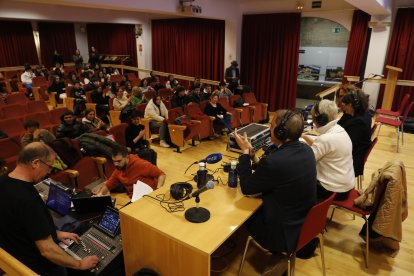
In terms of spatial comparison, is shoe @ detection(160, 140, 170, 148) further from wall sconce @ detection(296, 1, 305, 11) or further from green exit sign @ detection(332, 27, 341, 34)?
green exit sign @ detection(332, 27, 341, 34)

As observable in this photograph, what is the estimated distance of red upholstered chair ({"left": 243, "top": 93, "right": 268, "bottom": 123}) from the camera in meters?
6.89

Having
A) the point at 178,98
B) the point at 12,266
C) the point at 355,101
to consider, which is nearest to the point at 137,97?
the point at 178,98

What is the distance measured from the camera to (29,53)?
12.5 meters

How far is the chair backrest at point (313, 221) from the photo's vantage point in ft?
6.31

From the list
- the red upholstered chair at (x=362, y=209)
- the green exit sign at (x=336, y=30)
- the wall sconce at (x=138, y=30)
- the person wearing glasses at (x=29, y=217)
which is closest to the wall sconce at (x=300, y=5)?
the green exit sign at (x=336, y=30)

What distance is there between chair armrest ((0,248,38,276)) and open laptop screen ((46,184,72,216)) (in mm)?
1417

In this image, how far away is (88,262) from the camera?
74.4 inches

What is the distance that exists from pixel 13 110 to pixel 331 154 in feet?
19.3

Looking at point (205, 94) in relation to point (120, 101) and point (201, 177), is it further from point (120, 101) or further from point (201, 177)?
point (201, 177)

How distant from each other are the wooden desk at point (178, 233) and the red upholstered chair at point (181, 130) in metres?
3.04

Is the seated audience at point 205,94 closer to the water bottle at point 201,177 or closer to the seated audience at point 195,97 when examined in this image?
the seated audience at point 195,97

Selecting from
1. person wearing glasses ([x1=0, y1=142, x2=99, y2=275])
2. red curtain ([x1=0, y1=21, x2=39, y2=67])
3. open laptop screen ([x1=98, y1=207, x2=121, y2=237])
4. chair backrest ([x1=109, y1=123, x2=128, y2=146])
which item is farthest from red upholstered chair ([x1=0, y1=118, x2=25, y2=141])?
red curtain ([x1=0, y1=21, x2=39, y2=67])

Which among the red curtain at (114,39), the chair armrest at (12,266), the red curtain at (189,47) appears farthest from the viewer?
the red curtain at (114,39)

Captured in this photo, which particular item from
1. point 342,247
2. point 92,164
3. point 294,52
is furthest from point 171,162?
point 294,52
